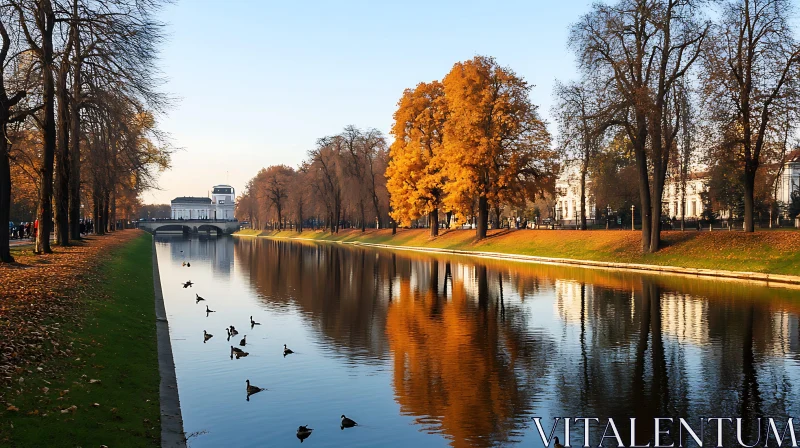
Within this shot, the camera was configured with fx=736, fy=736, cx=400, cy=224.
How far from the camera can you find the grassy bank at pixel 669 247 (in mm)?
36719

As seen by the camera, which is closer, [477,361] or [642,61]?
[477,361]

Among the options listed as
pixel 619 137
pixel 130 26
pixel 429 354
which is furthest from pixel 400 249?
pixel 429 354

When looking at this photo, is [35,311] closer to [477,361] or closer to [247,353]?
[247,353]

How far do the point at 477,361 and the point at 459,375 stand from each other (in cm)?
151

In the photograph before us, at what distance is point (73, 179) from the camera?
123ft

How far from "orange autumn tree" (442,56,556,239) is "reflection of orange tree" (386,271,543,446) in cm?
3683

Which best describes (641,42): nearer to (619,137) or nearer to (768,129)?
(619,137)

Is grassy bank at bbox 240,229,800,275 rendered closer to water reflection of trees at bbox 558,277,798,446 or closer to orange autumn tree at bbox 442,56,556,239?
orange autumn tree at bbox 442,56,556,239

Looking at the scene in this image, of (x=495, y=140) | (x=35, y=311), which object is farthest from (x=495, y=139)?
(x=35, y=311)

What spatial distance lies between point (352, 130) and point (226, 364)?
3228 inches

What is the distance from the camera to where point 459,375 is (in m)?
15.3

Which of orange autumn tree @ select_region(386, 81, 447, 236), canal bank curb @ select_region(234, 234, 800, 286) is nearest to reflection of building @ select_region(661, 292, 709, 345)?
canal bank curb @ select_region(234, 234, 800, 286)

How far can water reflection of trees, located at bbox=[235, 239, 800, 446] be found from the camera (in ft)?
41.5

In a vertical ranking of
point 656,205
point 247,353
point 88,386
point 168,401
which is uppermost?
point 656,205
